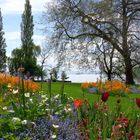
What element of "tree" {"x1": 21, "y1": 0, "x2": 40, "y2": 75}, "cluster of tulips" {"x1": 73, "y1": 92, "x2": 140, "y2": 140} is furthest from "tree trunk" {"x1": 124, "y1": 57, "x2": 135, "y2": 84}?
"tree" {"x1": 21, "y1": 0, "x2": 40, "y2": 75}

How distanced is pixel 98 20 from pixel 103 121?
28.9 meters

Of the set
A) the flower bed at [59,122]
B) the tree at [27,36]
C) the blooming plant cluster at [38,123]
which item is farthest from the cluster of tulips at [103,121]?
the tree at [27,36]

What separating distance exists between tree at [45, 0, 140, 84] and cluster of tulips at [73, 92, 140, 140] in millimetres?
26393

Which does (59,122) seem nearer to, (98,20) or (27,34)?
(98,20)

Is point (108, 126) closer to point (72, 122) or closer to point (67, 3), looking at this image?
point (72, 122)

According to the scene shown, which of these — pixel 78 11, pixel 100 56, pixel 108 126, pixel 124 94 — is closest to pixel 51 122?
pixel 108 126

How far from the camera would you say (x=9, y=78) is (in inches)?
516

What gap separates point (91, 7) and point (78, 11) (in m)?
0.98

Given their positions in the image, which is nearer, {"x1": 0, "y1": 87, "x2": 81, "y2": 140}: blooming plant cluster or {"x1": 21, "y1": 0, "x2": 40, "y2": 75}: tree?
{"x1": 0, "y1": 87, "x2": 81, "y2": 140}: blooming plant cluster

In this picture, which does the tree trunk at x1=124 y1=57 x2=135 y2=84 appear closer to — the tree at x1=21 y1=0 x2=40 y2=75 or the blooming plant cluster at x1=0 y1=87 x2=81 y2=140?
the blooming plant cluster at x1=0 y1=87 x2=81 y2=140

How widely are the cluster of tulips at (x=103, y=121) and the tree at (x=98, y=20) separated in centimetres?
2639

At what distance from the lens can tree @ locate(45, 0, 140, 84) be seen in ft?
111

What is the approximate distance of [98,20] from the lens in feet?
113

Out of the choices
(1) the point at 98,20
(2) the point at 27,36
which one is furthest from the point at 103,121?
(2) the point at 27,36
